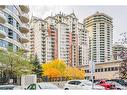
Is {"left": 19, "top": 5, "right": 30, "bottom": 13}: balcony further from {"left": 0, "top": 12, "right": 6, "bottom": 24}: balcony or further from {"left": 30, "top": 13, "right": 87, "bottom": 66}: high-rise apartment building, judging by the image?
{"left": 0, "top": 12, "right": 6, "bottom": 24}: balcony

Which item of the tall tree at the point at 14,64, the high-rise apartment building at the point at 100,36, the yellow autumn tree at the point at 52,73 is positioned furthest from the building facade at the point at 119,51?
the tall tree at the point at 14,64

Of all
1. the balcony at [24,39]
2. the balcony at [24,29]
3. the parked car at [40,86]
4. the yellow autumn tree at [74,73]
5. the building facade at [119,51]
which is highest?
the balcony at [24,29]

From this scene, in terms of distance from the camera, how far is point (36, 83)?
10422 millimetres

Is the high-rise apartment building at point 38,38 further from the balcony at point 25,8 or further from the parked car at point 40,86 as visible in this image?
the parked car at point 40,86

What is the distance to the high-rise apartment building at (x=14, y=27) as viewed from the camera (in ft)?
34.1

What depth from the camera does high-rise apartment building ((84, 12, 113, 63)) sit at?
10.6m

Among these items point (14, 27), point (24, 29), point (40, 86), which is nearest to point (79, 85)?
point (40, 86)

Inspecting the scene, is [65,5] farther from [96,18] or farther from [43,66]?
[43,66]

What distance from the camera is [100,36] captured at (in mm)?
Result: 10766

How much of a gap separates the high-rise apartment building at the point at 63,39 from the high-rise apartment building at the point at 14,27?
0.71 ft

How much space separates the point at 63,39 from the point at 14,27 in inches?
51.3

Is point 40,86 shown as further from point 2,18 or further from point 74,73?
point 2,18
